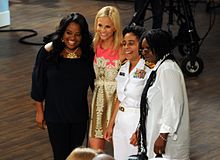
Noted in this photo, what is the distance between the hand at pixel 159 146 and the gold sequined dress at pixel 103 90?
71 centimetres

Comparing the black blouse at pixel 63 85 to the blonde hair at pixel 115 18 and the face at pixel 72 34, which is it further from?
the blonde hair at pixel 115 18

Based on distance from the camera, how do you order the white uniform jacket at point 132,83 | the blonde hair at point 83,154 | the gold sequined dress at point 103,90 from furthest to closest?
the gold sequined dress at point 103,90, the white uniform jacket at point 132,83, the blonde hair at point 83,154

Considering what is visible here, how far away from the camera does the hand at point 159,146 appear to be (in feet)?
13.3

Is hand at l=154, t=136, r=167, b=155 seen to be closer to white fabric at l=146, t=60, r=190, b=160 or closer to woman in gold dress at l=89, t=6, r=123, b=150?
white fabric at l=146, t=60, r=190, b=160

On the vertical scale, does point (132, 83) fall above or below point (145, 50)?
below

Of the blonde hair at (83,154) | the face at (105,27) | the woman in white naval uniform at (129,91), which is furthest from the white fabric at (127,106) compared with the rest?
the blonde hair at (83,154)

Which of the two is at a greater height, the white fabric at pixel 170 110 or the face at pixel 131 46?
the face at pixel 131 46

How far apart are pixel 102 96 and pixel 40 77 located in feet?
A: 1.53

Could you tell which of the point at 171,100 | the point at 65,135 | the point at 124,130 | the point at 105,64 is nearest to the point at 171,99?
the point at 171,100

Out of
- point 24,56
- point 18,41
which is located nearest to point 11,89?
point 24,56

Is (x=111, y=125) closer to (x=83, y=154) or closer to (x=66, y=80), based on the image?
(x=66, y=80)

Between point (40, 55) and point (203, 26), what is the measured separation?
278 inches

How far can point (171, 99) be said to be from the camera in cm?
401

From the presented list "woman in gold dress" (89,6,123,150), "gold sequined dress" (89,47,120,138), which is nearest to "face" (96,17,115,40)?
"woman in gold dress" (89,6,123,150)
